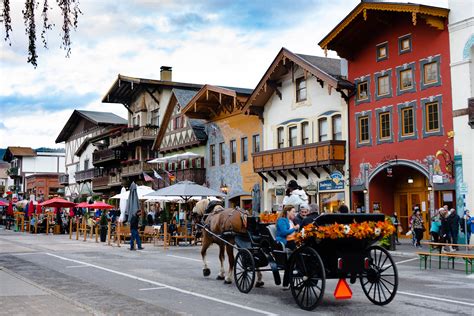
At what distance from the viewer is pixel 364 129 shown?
30.6 m

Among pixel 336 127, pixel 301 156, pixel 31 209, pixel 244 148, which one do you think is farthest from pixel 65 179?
pixel 336 127

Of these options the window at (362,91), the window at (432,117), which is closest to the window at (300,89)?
the window at (362,91)

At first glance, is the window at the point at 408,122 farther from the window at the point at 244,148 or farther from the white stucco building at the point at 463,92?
the window at the point at 244,148

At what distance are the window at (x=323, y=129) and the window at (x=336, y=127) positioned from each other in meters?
0.49

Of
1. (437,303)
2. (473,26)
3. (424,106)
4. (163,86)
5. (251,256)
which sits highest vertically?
(163,86)

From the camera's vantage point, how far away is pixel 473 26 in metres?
25.1

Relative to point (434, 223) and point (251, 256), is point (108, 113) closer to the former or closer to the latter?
point (434, 223)

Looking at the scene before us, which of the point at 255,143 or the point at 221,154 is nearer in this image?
the point at 255,143

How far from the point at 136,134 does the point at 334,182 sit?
2649cm

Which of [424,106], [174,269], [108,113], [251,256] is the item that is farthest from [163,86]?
[251,256]

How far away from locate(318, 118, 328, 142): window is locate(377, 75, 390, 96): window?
4.01 meters

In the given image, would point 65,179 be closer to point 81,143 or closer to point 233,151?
point 81,143

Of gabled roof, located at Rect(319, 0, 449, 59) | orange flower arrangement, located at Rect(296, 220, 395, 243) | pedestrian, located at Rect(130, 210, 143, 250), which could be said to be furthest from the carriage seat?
gabled roof, located at Rect(319, 0, 449, 59)

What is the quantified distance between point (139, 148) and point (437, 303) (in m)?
46.9
